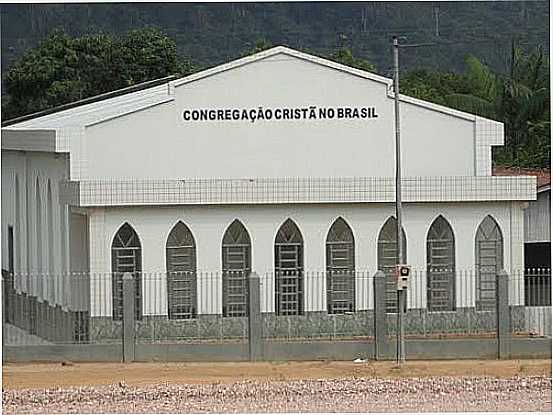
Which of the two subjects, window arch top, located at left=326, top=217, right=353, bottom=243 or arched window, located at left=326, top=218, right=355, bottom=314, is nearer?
arched window, located at left=326, top=218, right=355, bottom=314

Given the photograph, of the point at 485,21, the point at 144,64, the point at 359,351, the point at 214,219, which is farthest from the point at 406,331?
the point at 485,21

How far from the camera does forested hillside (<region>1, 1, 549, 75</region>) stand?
56.0m

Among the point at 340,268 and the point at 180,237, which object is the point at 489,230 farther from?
the point at 180,237

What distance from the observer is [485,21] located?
188ft

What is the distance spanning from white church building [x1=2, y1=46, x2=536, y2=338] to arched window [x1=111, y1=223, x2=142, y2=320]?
0.02m

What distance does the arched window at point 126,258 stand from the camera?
22.9 meters

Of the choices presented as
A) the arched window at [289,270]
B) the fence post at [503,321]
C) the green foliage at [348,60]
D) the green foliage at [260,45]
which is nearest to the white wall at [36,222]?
the arched window at [289,270]

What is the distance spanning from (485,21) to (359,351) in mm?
37439

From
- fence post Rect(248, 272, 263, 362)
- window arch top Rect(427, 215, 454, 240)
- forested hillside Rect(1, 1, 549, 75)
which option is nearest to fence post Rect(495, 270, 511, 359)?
window arch top Rect(427, 215, 454, 240)

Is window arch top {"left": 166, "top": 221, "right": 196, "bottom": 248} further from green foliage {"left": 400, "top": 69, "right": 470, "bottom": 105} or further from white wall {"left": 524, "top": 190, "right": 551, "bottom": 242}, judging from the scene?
green foliage {"left": 400, "top": 69, "right": 470, "bottom": 105}

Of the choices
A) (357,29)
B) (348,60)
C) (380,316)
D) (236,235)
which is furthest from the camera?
(357,29)

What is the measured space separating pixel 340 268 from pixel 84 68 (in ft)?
96.1

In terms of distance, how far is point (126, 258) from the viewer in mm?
23188

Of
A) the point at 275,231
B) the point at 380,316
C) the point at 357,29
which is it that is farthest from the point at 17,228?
the point at 357,29
